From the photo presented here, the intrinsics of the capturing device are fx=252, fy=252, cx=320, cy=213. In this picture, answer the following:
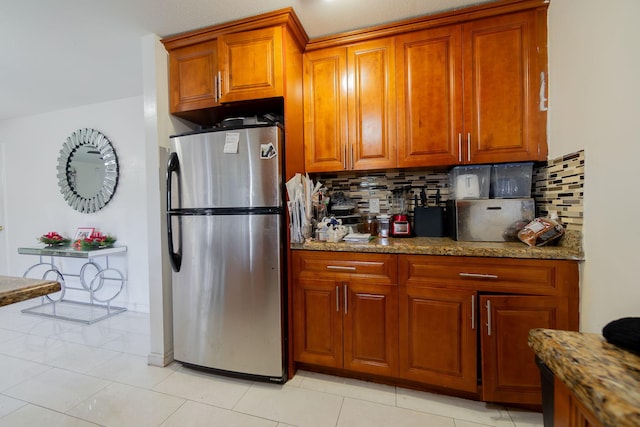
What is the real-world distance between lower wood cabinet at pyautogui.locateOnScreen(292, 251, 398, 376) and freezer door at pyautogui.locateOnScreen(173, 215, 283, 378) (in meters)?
0.18

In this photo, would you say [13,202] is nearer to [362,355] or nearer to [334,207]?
[334,207]

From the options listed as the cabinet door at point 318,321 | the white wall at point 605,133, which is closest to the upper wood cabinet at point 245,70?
the cabinet door at point 318,321

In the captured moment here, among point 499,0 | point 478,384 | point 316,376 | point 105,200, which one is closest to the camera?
point 478,384

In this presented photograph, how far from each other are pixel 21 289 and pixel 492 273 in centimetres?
197

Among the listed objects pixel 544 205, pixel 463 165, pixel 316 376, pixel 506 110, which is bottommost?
pixel 316 376

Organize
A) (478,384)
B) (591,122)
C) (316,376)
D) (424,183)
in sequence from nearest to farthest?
1. (591,122)
2. (478,384)
3. (316,376)
4. (424,183)

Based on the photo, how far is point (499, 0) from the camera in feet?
5.08

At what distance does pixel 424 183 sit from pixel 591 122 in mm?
965

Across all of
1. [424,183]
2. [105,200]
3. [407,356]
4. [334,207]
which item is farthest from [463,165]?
[105,200]

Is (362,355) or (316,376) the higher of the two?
(362,355)

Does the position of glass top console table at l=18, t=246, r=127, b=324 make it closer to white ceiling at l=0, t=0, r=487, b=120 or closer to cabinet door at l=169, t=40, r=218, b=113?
white ceiling at l=0, t=0, r=487, b=120

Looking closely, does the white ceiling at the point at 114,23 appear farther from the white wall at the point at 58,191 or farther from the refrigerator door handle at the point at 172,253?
the refrigerator door handle at the point at 172,253

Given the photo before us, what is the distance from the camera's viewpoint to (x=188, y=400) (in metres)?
1.52

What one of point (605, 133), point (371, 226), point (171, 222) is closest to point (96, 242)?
point (171, 222)
